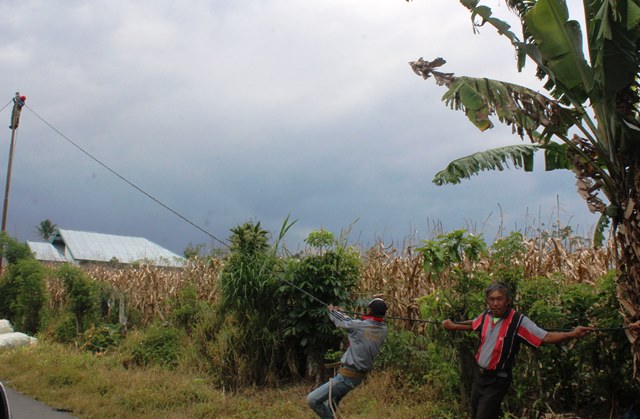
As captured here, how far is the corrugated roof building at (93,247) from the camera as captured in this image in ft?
159

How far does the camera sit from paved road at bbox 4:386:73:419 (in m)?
9.29

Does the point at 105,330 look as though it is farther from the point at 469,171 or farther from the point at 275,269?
the point at 469,171

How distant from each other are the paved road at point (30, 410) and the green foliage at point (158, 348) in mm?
2718

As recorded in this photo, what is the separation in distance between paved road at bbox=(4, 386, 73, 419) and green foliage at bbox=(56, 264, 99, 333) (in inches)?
237

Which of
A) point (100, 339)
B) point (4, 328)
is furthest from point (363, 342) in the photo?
point (4, 328)

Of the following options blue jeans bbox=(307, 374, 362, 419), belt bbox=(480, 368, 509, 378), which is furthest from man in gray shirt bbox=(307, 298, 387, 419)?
belt bbox=(480, 368, 509, 378)

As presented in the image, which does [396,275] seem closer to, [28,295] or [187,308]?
[187,308]

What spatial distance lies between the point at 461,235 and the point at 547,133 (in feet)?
5.22

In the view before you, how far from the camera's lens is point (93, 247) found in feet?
166

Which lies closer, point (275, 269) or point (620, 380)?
point (620, 380)

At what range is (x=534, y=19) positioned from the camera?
21.2ft

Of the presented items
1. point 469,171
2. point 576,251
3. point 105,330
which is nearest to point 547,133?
point 469,171

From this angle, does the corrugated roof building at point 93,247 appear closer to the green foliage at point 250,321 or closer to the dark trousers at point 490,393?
the green foliage at point 250,321

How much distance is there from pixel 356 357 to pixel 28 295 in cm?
1536
